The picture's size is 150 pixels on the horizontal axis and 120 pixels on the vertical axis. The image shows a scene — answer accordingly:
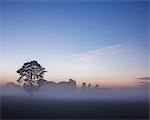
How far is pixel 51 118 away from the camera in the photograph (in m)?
12.2

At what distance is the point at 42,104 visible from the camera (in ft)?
55.1

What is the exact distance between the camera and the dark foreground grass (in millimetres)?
12728

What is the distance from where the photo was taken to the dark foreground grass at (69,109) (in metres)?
12.7

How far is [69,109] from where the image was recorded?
15133 millimetres

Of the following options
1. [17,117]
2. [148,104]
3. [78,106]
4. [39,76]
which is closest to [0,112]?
[17,117]

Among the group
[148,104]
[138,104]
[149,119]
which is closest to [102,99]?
[138,104]

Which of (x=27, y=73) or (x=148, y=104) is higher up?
(x=27, y=73)

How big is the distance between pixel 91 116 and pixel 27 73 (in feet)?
19.9

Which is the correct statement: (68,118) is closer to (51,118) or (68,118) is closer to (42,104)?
(51,118)

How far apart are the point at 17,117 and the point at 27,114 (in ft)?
3.02

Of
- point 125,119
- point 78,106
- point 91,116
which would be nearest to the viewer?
point 125,119

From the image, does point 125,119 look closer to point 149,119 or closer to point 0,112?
point 149,119

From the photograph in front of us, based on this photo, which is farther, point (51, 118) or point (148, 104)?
point (148, 104)

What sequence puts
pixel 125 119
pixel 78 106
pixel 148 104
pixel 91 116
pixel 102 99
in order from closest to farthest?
pixel 125 119, pixel 91 116, pixel 148 104, pixel 78 106, pixel 102 99
